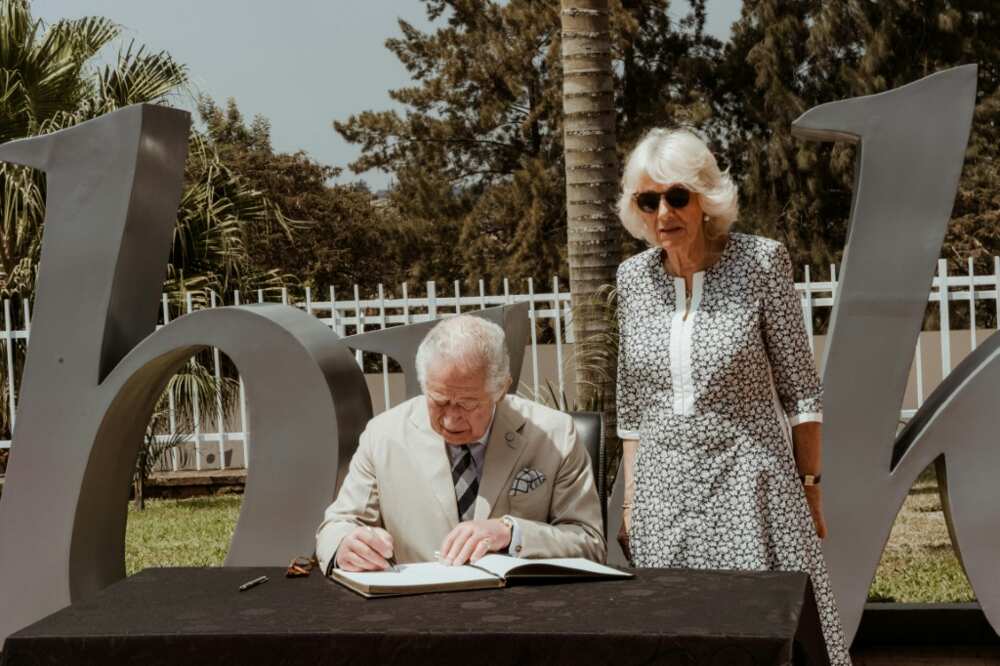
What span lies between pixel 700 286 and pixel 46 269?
239 cm

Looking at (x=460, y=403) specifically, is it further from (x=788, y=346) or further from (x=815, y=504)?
(x=815, y=504)

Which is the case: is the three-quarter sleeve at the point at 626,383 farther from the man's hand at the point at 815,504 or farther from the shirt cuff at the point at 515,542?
the shirt cuff at the point at 515,542

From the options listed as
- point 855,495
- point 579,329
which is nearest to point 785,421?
point 855,495

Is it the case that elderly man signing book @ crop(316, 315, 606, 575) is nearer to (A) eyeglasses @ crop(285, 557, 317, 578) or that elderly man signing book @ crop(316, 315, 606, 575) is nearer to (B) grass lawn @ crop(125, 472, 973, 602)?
(A) eyeglasses @ crop(285, 557, 317, 578)

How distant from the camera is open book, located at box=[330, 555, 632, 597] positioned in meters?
2.41

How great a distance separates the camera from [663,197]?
2951 mm

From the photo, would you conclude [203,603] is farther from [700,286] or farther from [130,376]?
[130,376]

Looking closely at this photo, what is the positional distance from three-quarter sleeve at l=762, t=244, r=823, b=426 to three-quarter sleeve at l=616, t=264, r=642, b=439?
0.35 metres

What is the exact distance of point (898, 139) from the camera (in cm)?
397

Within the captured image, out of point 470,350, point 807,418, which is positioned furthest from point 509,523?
point 807,418

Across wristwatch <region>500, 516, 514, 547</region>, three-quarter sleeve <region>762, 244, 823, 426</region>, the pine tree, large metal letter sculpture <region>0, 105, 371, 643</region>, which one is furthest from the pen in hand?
the pine tree

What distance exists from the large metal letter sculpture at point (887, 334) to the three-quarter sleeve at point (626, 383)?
3.66ft

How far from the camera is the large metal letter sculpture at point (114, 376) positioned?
3.91m

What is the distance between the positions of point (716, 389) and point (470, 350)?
63 cm
